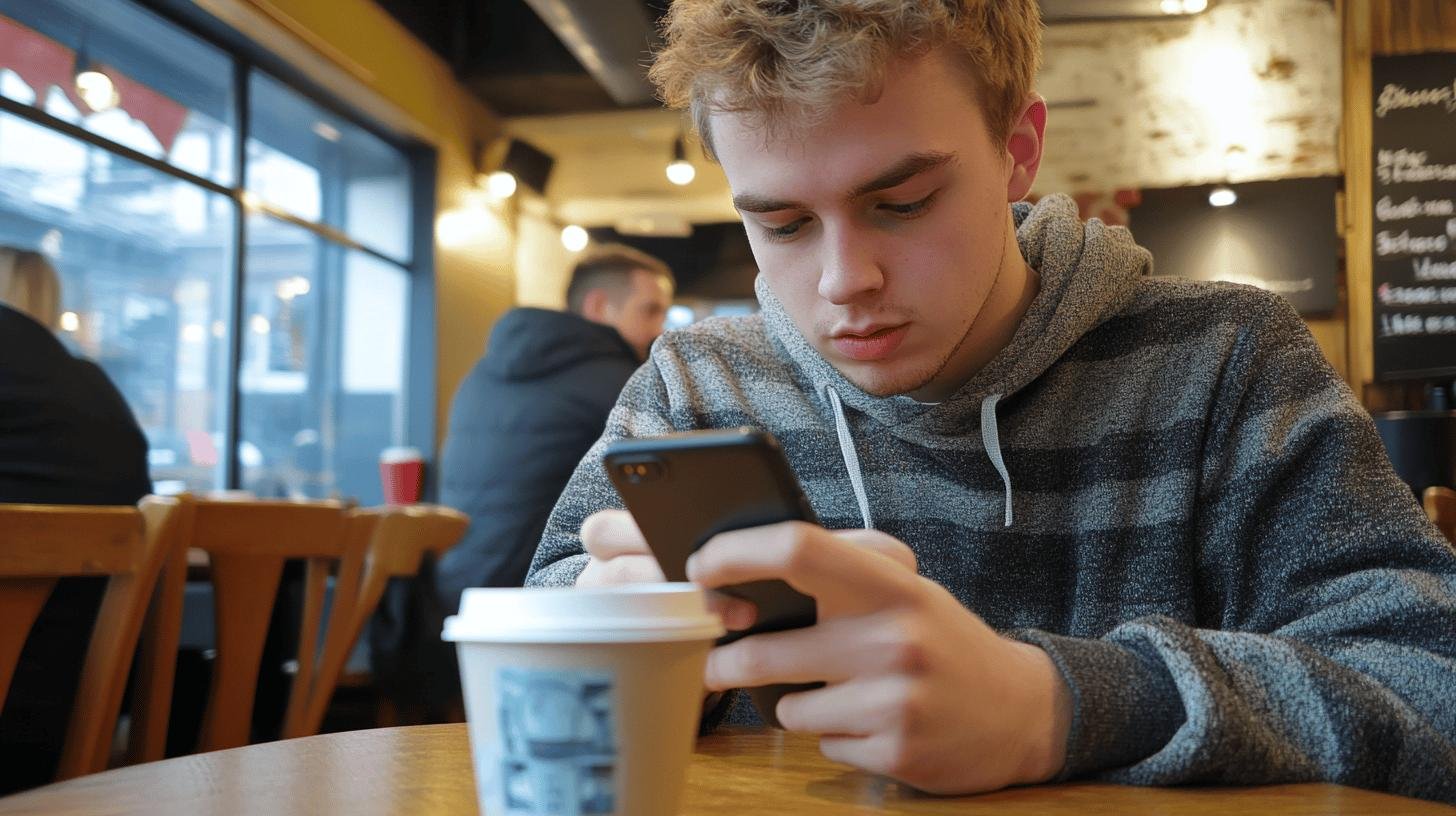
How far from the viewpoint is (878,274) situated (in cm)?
112

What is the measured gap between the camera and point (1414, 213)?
491cm

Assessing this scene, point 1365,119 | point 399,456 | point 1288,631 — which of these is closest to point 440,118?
point 399,456

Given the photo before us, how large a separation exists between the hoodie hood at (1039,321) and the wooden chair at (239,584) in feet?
3.52

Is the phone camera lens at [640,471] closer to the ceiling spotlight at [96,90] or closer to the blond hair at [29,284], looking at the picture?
the blond hair at [29,284]

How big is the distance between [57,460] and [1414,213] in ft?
15.5

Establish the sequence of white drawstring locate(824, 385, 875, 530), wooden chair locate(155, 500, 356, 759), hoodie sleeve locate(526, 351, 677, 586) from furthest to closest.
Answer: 1. wooden chair locate(155, 500, 356, 759)
2. white drawstring locate(824, 385, 875, 530)
3. hoodie sleeve locate(526, 351, 677, 586)

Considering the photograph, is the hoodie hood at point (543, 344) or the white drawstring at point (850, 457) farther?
the hoodie hood at point (543, 344)

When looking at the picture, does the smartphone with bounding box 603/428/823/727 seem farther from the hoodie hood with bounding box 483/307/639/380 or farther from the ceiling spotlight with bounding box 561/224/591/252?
the ceiling spotlight with bounding box 561/224/591/252

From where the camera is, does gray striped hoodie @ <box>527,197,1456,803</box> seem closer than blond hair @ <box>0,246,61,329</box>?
Yes

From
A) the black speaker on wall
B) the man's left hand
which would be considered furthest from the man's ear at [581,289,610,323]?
the man's left hand

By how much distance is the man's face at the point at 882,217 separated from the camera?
3.60ft

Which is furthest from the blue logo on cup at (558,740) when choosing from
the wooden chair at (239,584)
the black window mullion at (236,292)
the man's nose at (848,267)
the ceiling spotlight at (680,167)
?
the ceiling spotlight at (680,167)

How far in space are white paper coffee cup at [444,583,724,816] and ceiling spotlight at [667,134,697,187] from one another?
725cm

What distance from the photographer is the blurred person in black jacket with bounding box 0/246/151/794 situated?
211 centimetres
